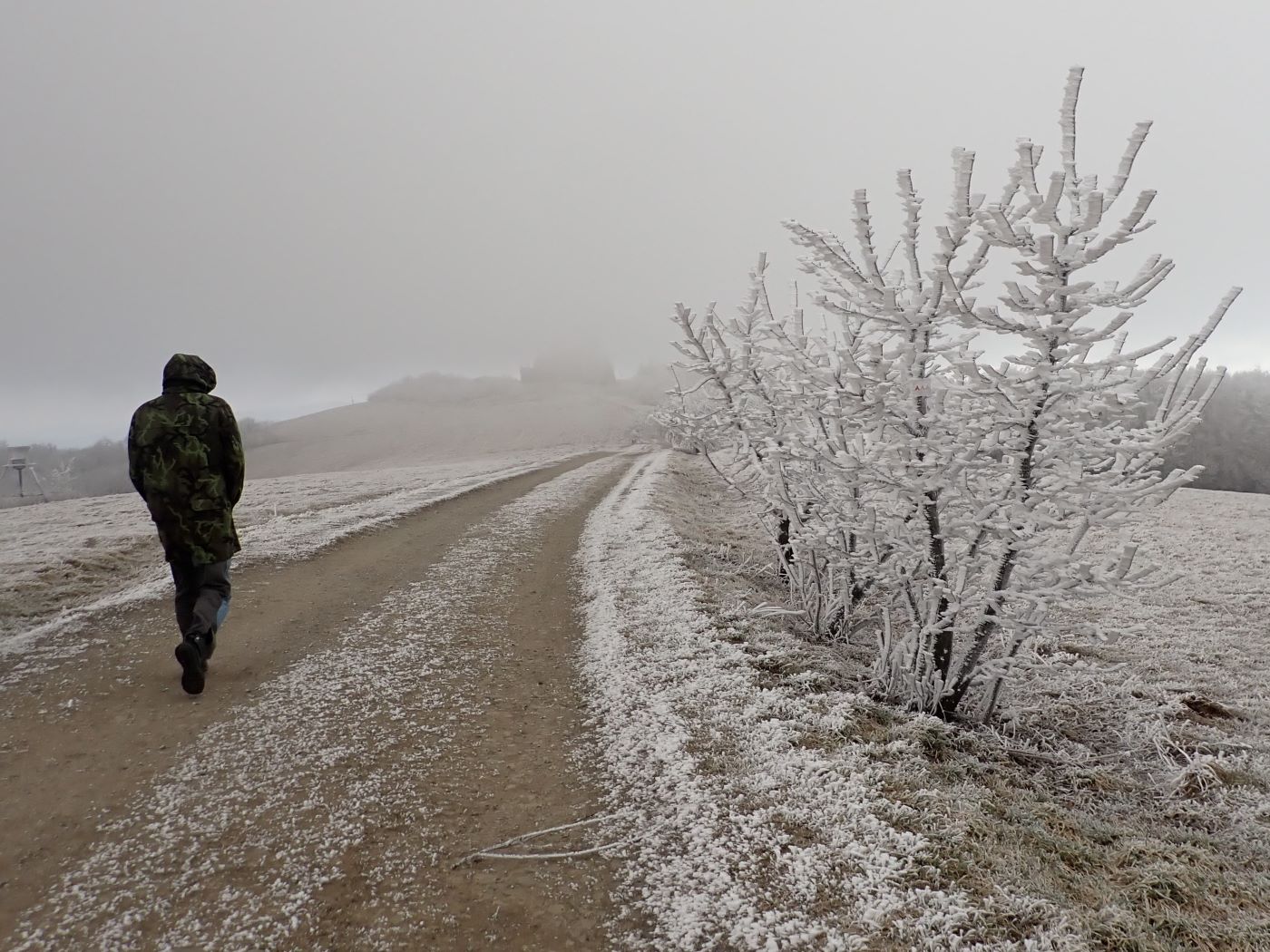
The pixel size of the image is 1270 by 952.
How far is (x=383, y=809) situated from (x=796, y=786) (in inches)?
114

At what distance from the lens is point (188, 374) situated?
5707 mm

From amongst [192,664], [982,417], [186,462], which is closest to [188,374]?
[186,462]

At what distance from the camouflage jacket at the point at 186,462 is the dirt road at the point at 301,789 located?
→ 1466mm

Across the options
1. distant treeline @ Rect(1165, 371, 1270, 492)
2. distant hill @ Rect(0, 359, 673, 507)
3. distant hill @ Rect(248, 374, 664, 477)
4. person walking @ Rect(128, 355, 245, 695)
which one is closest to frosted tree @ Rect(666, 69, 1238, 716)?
person walking @ Rect(128, 355, 245, 695)

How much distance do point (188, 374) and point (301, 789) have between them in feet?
13.1

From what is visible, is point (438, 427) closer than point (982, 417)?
No

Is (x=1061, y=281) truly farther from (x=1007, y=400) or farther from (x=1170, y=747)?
(x=1170, y=747)

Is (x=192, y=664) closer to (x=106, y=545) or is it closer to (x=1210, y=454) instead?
(x=106, y=545)

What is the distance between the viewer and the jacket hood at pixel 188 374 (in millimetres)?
5656

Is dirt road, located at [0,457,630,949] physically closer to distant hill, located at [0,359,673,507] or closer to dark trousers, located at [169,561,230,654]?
dark trousers, located at [169,561,230,654]

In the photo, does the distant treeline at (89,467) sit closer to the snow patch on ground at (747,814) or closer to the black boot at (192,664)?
the black boot at (192,664)

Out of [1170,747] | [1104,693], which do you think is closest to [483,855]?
[1170,747]

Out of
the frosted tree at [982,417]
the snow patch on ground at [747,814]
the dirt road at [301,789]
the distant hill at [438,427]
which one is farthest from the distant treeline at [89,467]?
the frosted tree at [982,417]

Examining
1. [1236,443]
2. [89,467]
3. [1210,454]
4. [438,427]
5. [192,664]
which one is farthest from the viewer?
[438,427]
